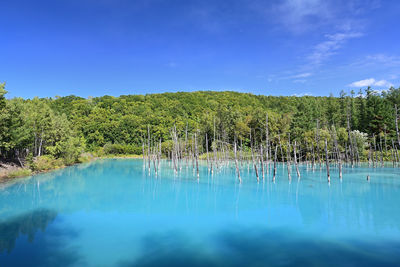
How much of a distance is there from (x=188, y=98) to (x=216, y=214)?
233ft

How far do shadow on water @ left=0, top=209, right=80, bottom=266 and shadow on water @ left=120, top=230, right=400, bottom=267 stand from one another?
2.30m

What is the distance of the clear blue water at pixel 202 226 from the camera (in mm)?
8203

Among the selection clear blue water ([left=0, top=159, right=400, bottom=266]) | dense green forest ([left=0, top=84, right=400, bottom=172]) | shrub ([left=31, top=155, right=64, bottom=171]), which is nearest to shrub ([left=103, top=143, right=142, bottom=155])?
dense green forest ([left=0, top=84, right=400, bottom=172])

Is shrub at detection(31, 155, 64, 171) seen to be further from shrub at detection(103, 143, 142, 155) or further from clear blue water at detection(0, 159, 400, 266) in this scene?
shrub at detection(103, 143, 142, 155)

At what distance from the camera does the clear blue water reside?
8.20 metres

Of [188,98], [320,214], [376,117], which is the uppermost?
[188,98]

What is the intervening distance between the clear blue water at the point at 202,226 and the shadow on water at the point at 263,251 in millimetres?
32

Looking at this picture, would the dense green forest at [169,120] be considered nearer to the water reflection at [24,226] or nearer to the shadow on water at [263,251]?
the water reflection at [24,226]

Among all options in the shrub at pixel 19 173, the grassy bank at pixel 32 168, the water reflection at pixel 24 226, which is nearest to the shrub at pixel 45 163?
the grassy bank at pixel 32 168

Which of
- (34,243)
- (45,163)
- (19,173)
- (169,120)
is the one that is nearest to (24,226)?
(34,243)

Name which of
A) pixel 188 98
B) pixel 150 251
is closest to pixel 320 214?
pixel 150 251

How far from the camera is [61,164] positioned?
34.7 metres

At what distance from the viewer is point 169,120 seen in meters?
69.2

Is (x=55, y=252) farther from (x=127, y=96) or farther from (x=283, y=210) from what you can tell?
(x=127, y=96)
